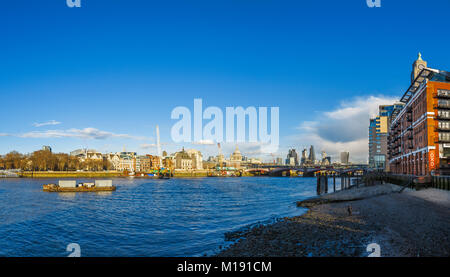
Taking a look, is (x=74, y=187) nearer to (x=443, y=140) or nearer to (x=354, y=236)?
(x=354, y=236)

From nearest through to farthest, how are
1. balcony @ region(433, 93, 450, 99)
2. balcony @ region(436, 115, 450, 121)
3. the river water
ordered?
1. the river water
2. balcony @ region(436, 115, 450, 121)
3. balcony @ region(433, 93, 450, 99)

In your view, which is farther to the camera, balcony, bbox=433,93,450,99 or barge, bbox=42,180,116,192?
barge, bbox=42,180,116,192

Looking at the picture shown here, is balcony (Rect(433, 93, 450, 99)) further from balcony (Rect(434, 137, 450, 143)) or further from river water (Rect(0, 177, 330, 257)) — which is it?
river water (Rect(0, 177, 330, 257))

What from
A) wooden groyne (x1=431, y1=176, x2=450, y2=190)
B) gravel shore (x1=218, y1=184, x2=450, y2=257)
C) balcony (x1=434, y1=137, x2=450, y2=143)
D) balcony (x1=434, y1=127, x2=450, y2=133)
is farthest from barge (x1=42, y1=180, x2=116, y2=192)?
balcony (x1=434, y1=127, x2=450, y2=133)

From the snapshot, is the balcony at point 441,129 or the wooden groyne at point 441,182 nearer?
the wooden groyne at point 441,182

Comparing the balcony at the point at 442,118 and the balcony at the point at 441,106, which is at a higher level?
the balcony at the point at 441,106

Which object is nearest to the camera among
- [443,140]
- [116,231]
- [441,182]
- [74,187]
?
[116,231]

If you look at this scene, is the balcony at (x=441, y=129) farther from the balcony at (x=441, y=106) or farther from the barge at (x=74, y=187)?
the barge at (x=74, y=187)

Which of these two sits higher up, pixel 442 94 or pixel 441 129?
pixel 442 94

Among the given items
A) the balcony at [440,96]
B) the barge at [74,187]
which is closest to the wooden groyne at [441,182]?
the balcony at [440,96]

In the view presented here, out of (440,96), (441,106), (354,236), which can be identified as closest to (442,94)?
(440,96)

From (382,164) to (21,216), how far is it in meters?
209
